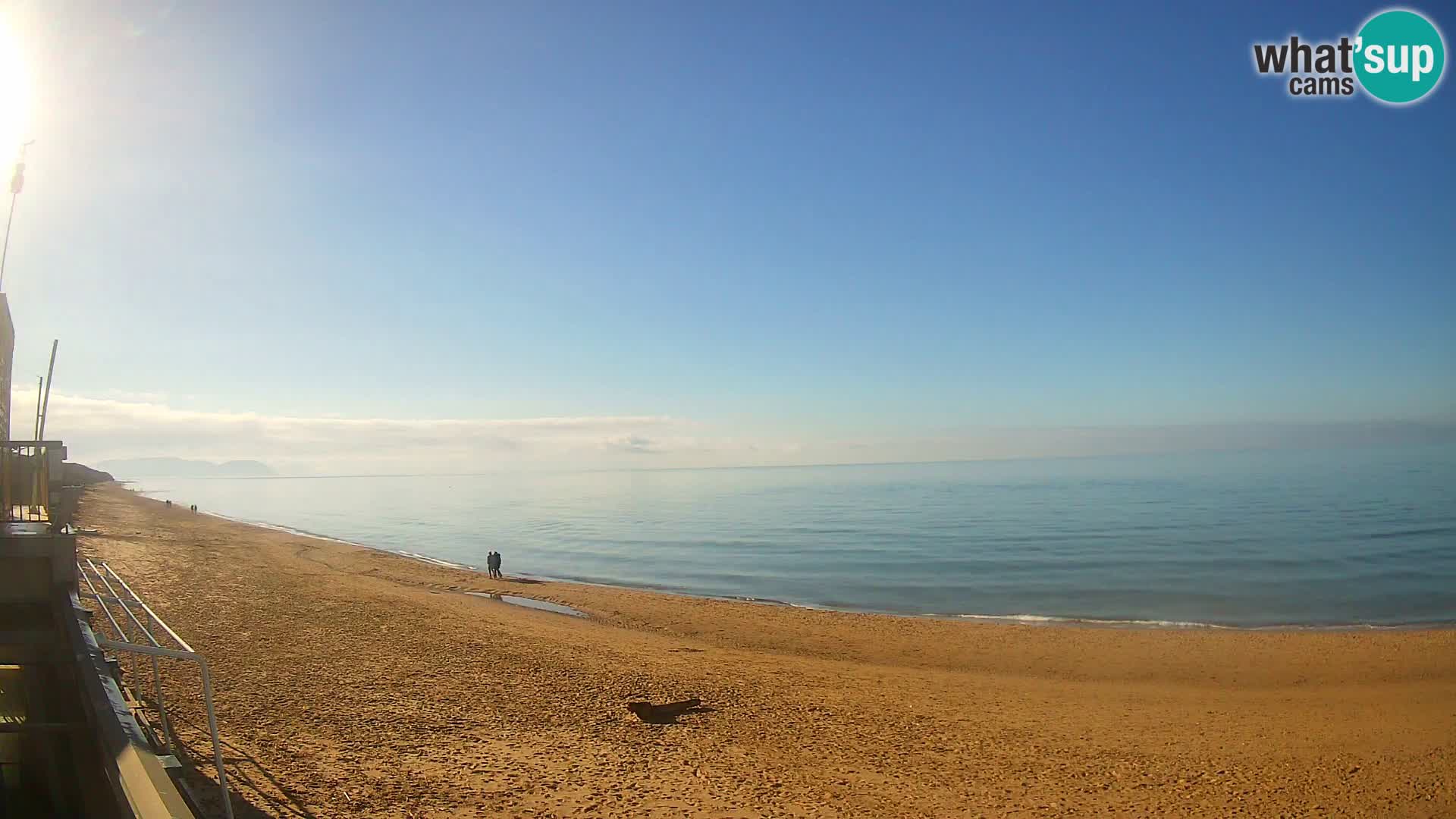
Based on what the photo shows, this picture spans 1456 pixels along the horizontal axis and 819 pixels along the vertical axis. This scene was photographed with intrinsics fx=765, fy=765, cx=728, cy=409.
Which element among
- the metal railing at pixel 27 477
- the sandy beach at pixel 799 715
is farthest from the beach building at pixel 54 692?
the sandy beach at pixel 799 715

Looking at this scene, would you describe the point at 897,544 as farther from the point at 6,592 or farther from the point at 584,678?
the point at 6,592

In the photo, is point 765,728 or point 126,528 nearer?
point 765,728

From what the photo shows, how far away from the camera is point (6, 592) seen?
11.4m

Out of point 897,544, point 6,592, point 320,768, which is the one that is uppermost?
point 6,592

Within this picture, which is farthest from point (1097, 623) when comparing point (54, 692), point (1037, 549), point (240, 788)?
point (54, 692)

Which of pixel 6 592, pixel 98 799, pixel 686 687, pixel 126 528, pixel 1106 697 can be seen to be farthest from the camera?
pixel 126 528

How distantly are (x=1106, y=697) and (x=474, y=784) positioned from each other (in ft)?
40.5

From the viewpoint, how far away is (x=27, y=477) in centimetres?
1334

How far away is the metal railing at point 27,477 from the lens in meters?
12.7

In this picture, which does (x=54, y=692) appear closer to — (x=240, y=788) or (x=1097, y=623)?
(x=240, y=788)

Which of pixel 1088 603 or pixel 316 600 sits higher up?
pixel 316 600

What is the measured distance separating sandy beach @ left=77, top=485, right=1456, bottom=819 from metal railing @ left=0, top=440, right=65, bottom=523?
154 inches

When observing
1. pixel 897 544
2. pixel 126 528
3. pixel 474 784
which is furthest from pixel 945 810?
pixel 126 528

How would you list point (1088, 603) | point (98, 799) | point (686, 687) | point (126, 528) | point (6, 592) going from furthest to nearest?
1. point (126, 528)
2. point (1088, 603)
3. point (686, 687)
4. point (6, 592)
5. point (98, 799)
